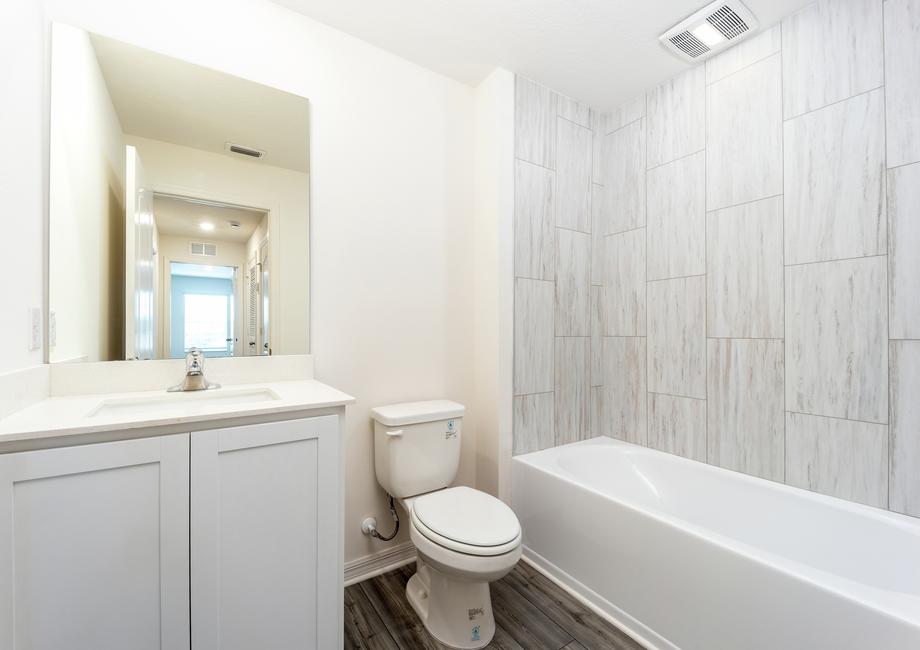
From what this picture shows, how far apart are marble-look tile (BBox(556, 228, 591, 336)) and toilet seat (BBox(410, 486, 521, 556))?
105 centimetres

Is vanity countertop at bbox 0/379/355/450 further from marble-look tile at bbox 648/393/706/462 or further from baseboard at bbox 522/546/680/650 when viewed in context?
marble-look tile at bbox 648/393/706/462

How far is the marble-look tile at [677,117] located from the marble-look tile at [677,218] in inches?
2.4

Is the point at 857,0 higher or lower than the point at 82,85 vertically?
higher

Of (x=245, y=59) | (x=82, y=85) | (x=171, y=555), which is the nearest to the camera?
(x=171, y=555)

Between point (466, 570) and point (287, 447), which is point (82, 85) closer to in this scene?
point (287, 447)

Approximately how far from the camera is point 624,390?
2.39 meters

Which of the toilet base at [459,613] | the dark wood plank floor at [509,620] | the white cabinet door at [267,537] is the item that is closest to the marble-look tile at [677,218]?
the dark wood plank floor at [509,620]

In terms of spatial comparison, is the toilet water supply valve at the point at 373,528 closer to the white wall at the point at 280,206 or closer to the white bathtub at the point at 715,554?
the white bathtub at the point at 715,554

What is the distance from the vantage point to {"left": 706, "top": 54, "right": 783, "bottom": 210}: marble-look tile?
1753 mm

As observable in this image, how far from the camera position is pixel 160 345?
1490 mm

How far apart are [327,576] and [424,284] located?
1.30 metres

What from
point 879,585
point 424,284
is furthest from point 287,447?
point 879,585

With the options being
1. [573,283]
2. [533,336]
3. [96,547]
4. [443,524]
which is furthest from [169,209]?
[573,283]

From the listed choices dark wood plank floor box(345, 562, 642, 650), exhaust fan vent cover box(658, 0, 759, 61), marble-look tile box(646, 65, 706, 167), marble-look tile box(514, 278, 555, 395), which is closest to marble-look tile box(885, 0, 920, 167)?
exhaust fan vent cover box(658, 0, 759, 61)
